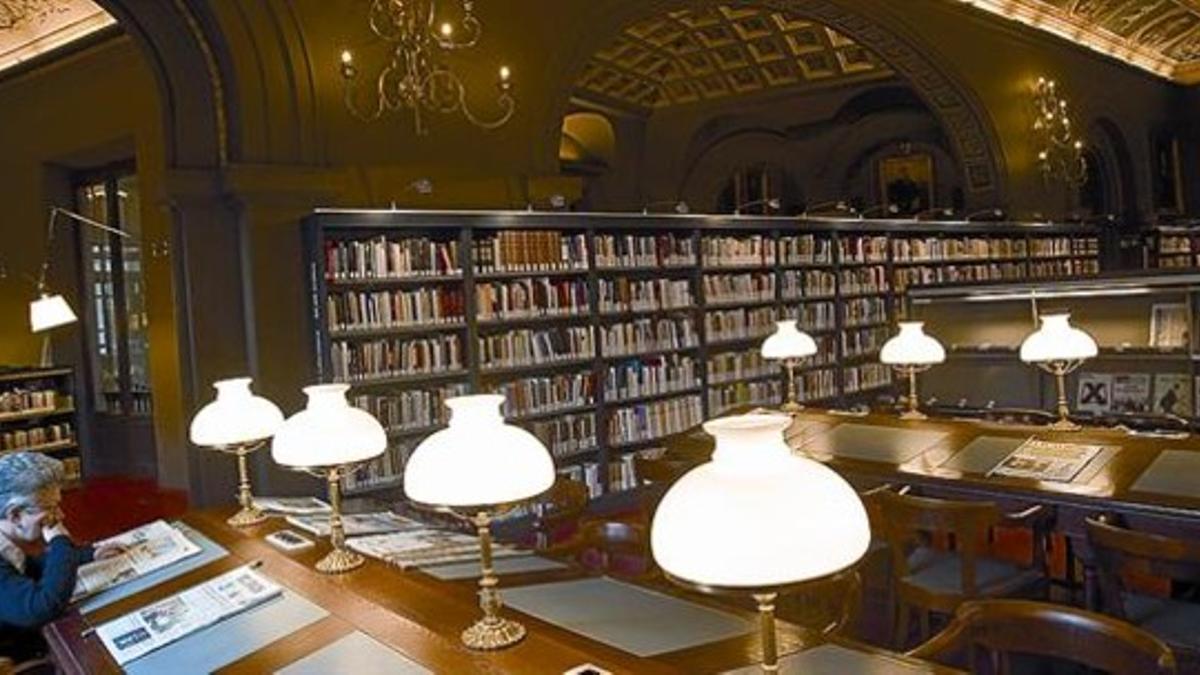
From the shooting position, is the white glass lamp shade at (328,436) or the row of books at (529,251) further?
the row of books at (529,251)

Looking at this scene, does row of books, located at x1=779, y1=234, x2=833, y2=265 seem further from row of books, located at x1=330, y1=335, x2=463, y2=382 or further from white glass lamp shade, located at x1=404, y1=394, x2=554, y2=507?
white glass lamp shade, located at x1=404, y1=394, x2=554, y2=507

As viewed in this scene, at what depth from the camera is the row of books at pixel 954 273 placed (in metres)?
10.2

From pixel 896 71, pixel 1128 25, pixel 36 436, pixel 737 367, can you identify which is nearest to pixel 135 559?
pixel 737 367

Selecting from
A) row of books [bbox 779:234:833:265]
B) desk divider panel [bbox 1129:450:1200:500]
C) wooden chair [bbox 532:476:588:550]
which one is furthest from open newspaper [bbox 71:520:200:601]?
row of books [bbox 779:234:833:265]

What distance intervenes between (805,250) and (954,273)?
3.06 metres

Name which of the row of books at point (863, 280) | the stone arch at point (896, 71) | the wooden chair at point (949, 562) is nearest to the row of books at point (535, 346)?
the stone arch at point (896, 71)

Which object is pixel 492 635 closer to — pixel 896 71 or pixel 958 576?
pixel 958 576

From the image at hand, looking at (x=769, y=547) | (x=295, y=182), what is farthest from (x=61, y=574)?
(x=295, y=182)

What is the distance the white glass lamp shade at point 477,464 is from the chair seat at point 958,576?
206 cm

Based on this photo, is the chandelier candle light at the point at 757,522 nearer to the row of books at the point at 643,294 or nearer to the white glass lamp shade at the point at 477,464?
the white glass lamp shade at the point at 477,464

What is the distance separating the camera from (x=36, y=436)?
919cm

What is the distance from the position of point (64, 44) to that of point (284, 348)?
6008mm

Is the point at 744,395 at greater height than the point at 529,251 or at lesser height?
lesser

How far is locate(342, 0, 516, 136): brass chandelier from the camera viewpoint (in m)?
5.86
